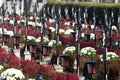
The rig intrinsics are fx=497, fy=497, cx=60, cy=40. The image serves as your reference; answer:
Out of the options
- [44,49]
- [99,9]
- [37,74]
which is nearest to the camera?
[37,74]

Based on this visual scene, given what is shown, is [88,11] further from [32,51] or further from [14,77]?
[14,77]

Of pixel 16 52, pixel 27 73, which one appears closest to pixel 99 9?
pixel 16 52

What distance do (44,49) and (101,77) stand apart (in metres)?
5.00

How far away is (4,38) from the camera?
33.9m

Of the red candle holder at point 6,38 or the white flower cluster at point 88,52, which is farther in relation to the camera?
the red candle holder at point 6,38

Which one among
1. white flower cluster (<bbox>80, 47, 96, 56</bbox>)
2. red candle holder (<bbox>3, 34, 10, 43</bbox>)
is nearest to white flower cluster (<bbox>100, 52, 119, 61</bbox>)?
white flower cluster (<bbox>80, 47, 96, 56</bbox>)

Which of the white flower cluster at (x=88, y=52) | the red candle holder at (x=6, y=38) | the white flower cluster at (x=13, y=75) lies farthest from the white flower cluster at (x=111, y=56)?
the red candle holder at (x=6, y=38)

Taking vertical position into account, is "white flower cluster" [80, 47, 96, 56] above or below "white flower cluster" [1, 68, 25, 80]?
below

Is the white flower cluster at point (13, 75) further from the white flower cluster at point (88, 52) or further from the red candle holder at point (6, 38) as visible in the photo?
the red candle holder at point (6, 38)

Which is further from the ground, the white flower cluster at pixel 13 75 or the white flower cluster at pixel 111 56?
the white flower cluster at pixel 13 75

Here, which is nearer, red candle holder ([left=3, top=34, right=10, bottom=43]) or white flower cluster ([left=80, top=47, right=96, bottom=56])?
white flower cluster ([left=80, top=47, right=96, bottom=56])

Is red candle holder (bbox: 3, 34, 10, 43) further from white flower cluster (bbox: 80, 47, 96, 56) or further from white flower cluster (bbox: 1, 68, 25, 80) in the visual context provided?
white flower cluster (bbox: 1, 68, 25, 80)

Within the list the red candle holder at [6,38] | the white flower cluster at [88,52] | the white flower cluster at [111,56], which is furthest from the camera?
the red candle holder at [6,38]

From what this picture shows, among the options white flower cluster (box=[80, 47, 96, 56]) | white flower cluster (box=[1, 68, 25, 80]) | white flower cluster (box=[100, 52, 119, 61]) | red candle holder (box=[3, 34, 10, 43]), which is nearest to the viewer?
white flower cluster (box=[1, 68, 25, 80])
